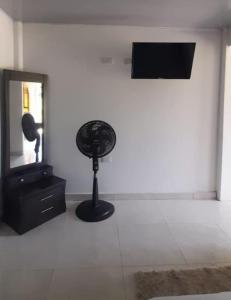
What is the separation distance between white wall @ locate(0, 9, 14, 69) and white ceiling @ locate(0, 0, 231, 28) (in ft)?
0.33

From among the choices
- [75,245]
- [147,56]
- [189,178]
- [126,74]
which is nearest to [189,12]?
[147,56]

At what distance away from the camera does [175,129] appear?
3838 millimetres

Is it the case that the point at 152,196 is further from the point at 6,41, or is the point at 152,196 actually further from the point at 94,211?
the point at 6,41

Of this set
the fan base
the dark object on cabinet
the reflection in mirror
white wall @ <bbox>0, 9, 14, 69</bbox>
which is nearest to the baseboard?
the fan base

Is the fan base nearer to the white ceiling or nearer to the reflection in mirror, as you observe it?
the reflection in mirror

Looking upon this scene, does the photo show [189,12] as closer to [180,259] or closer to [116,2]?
[116,2]

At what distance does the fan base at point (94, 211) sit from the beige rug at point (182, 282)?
3.65 feet

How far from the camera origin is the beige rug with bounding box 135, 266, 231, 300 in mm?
2029

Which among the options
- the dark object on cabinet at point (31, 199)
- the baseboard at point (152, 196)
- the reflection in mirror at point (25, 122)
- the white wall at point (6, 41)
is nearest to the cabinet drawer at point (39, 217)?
the dark object on cabinet at point (31, 199)

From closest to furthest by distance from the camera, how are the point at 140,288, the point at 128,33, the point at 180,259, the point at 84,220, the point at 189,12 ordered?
the point at 140,288
the point at 180,259
the point at 189,12
the point at 84,220
the point at 128,33

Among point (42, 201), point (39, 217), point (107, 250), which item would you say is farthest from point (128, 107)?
point (107, 250)

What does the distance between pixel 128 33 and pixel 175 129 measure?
1.39 m

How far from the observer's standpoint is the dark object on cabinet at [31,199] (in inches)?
115

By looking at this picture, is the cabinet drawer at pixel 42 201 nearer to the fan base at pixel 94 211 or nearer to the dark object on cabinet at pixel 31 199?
the dark object on cabinet at pixel 31 199
